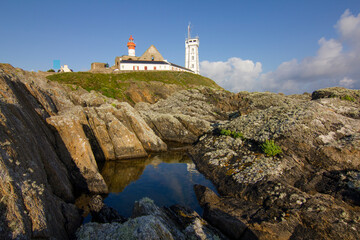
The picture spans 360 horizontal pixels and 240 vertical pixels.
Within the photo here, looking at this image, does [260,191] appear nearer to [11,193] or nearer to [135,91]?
[11,193]

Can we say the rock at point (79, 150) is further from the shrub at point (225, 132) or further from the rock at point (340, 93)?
the rock at point (340, 93)

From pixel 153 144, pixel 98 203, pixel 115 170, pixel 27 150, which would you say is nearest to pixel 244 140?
pixel 153 144

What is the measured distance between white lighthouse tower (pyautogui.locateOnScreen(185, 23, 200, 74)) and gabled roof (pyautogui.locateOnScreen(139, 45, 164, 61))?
1057 inches

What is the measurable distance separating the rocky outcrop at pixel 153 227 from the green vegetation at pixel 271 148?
34.3ft

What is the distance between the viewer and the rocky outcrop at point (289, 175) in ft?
35.7

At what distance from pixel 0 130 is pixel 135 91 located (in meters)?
63.5

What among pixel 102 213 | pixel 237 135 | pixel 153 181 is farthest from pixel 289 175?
pixel 102 213

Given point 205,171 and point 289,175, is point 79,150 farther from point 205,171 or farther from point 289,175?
point 289,175

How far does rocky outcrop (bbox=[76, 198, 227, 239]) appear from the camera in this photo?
7429mm

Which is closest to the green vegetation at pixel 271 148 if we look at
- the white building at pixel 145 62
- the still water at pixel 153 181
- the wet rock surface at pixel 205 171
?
the wet rock surface at pixel 205 171

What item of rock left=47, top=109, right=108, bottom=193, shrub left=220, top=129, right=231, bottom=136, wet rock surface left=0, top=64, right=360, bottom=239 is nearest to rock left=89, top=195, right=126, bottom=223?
wet rock surface left=0, top=64, right=360, bottom=239

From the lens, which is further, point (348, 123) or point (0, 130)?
point (348, 123)

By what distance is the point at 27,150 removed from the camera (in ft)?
31.1

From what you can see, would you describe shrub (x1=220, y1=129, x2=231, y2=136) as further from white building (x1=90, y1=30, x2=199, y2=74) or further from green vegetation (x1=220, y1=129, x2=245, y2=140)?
white building (x1=90, y1=30, x2=199, y2=74)
